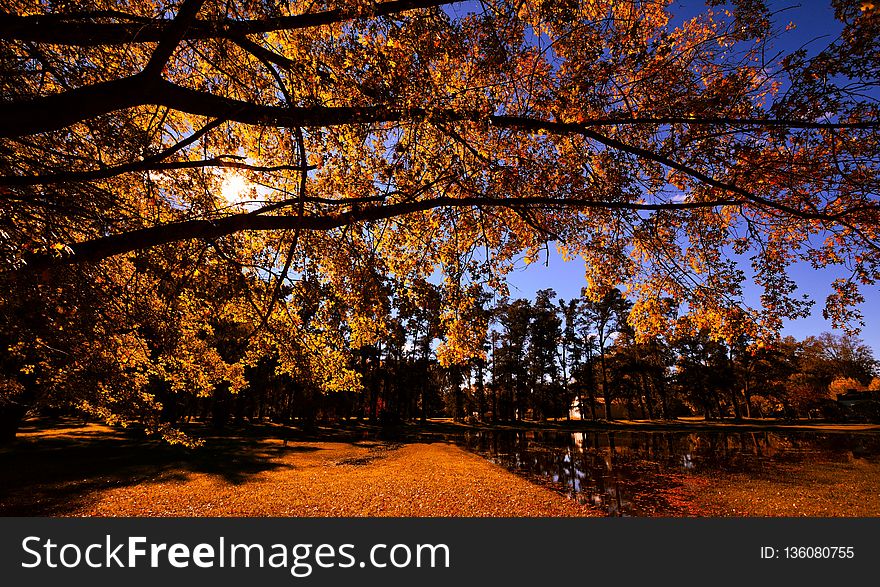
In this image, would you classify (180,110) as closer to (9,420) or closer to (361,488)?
(361,488)

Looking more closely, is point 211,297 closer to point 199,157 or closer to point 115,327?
point 115,327

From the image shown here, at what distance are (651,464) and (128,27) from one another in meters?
24.4

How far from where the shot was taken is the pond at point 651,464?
1237 cm

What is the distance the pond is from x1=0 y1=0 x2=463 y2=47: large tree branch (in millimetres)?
12893

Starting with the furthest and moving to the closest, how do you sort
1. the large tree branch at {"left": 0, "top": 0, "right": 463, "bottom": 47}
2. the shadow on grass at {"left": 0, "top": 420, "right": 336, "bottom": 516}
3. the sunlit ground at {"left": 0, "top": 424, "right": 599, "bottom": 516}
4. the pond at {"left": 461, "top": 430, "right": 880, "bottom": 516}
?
the pond at {"left": 461, "top": 430, "right": 880, "bottom": 516} → the shadow on grass at {"left": 0, "top": 420, "right": 336, "bottom": 516} → the sunlit ground at {"left": 0, "top": 424, "right": 599, "bottom": 516} → the large tree branch at {"left": 0, "top": 0, "right": 463, "bottom": 47}

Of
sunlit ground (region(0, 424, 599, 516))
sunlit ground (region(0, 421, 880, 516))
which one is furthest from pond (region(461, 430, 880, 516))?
sunlit ground (region(0, 424, 599, 516))

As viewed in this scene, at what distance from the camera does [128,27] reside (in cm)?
552

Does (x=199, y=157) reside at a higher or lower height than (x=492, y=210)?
higher

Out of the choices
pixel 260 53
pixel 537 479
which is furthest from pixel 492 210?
pixel 537 479

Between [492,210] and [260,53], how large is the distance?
634cm

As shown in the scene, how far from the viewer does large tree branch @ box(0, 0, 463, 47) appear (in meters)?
4.84

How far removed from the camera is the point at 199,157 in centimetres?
904

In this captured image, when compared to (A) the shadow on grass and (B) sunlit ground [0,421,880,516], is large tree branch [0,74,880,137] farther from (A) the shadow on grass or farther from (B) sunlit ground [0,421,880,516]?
(A) the shadow on grass

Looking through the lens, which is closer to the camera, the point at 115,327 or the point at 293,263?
the point at 115,327
